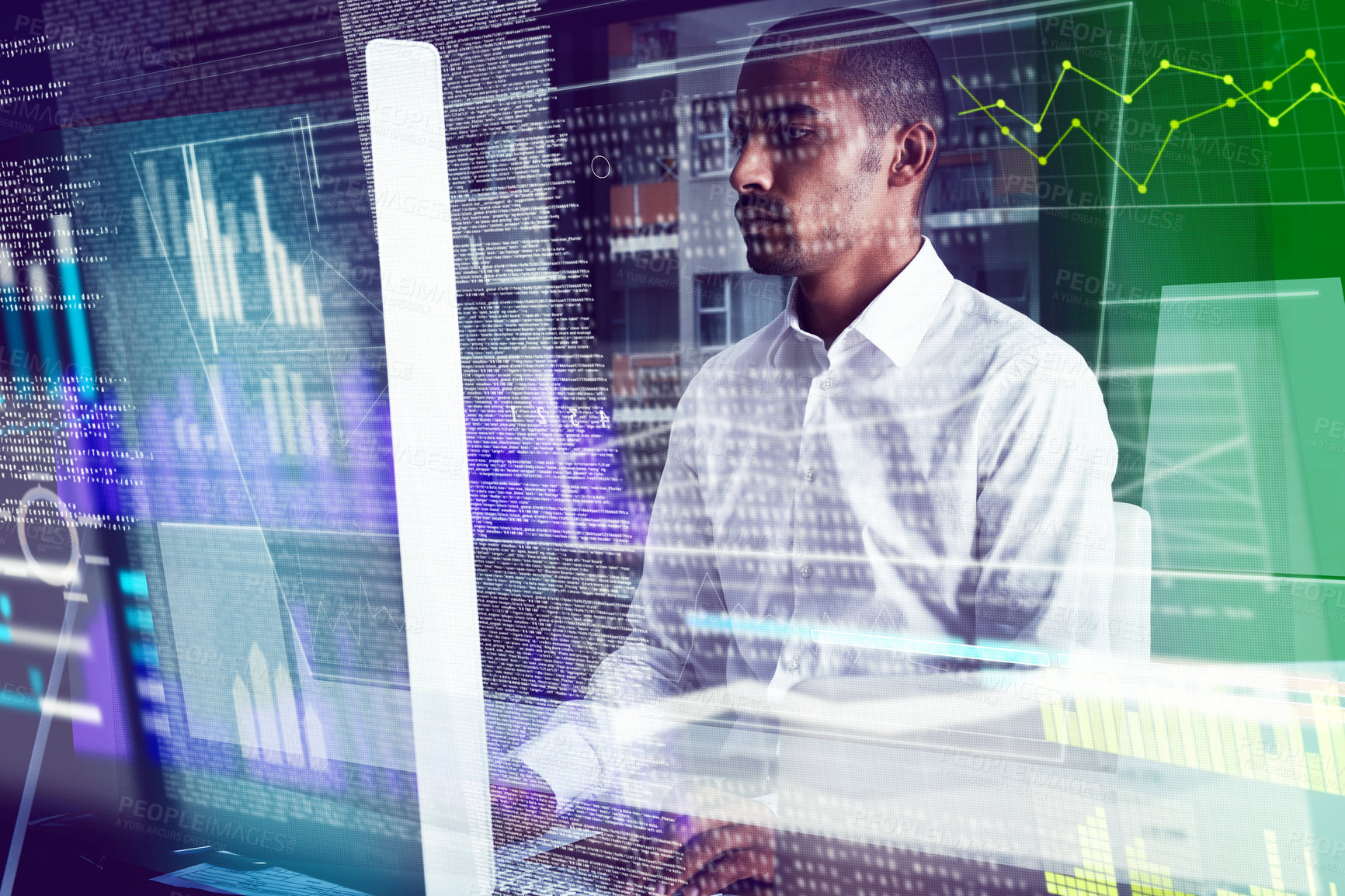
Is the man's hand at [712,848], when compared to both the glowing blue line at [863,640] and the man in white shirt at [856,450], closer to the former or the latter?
the man in white shirt at [856,450]

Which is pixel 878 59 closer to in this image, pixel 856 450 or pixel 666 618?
pixel 856 450

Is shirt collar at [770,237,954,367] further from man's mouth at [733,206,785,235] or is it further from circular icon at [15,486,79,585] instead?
circular icon at [15,486,79,585]

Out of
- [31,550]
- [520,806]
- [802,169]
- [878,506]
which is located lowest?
[520,806]

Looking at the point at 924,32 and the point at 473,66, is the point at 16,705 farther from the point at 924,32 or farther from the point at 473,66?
the point at 924,32

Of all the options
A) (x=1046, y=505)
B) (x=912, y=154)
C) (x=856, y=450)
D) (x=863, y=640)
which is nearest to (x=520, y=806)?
(x=863, y=640)

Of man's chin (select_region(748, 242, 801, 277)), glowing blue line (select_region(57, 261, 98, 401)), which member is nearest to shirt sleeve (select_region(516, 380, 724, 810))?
man's chin (select_region(748, 242, 801, 277))

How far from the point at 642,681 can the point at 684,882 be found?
22cm

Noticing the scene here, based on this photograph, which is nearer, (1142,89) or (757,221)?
(1142,89)

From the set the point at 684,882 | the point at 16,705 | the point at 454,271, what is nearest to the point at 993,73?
the point at 454,271

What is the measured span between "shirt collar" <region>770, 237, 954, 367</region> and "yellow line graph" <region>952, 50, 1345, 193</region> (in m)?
0.11

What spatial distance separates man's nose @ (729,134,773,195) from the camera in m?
0.87

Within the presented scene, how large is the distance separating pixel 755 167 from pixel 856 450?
0.93 ft

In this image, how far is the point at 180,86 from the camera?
1220 millimetres

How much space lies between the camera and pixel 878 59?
83 cm
